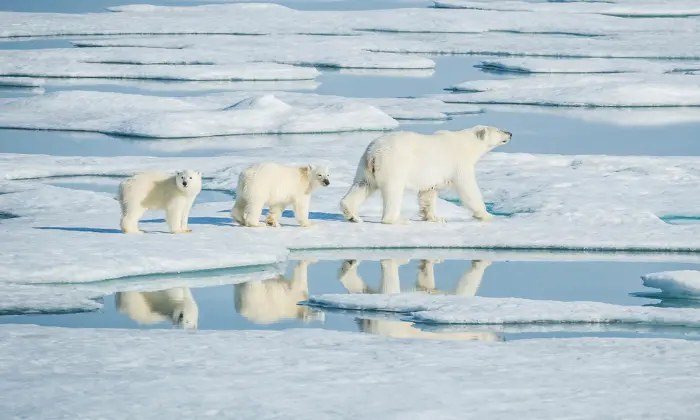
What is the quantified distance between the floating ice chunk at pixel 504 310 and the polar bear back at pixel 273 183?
5.56 feet

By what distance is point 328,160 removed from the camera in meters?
12.8

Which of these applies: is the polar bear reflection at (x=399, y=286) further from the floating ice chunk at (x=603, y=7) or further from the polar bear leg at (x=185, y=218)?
the floating ice chunk at (x=603, y=7)

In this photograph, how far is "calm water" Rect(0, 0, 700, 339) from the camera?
6.67 meters

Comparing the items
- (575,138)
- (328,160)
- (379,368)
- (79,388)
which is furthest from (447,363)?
(575,138)

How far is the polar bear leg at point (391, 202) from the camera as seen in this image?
29.4 feet

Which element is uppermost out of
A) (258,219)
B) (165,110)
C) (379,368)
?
(165,110)

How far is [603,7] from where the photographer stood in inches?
1460

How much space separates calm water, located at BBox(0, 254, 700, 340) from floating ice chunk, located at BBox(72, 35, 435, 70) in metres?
15.2

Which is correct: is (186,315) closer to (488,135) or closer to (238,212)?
(238,212)

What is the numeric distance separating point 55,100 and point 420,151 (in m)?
9.40

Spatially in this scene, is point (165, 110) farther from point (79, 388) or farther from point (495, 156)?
point (79, 388)

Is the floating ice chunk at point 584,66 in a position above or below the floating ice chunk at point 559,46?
below

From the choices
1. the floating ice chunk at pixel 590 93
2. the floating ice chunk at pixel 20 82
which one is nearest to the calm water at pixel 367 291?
the floating ice chunk at pixel 590 93

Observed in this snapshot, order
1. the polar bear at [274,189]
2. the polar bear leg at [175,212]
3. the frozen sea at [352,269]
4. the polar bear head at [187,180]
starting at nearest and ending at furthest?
1. the frozen sea at [352,269]
2. the polar bear head at [187,180]
3. the polar bear leg at [175,212]
4. the polar bear at [274,189]
